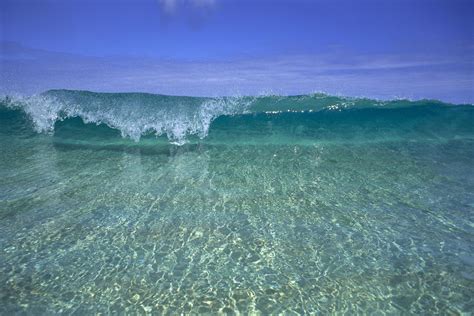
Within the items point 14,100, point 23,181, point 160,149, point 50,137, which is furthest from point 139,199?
point 14,100

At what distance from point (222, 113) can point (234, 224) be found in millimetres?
9931

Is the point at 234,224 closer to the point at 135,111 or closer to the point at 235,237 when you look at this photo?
the point at 235,237

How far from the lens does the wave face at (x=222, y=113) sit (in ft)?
42.8

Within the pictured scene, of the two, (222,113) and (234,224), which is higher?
(222,113)

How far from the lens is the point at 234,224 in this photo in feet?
18.1

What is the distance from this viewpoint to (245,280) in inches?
162

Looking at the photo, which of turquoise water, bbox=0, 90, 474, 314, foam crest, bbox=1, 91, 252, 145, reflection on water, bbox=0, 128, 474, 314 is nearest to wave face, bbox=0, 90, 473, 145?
foam crest, bbox=1, 91, 252, 145

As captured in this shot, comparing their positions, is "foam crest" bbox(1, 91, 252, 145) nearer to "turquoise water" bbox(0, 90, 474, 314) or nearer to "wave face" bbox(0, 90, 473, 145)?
"wave face" bbox(0, 90, 473, 145)

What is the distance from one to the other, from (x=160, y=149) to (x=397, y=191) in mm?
6421

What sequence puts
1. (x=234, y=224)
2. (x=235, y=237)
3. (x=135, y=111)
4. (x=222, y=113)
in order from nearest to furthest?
1. (x=235, y=237)
2. (x=234, y=224)
3. (x=135, y=111)
4. (x=222, y=113)

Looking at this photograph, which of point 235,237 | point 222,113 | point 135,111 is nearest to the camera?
point 235,237

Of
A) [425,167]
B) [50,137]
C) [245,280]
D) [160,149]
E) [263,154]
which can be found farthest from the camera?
[50,137]

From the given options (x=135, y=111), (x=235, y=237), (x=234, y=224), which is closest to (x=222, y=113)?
(x=135, y=111)

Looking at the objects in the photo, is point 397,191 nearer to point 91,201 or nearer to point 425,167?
point 425,167
